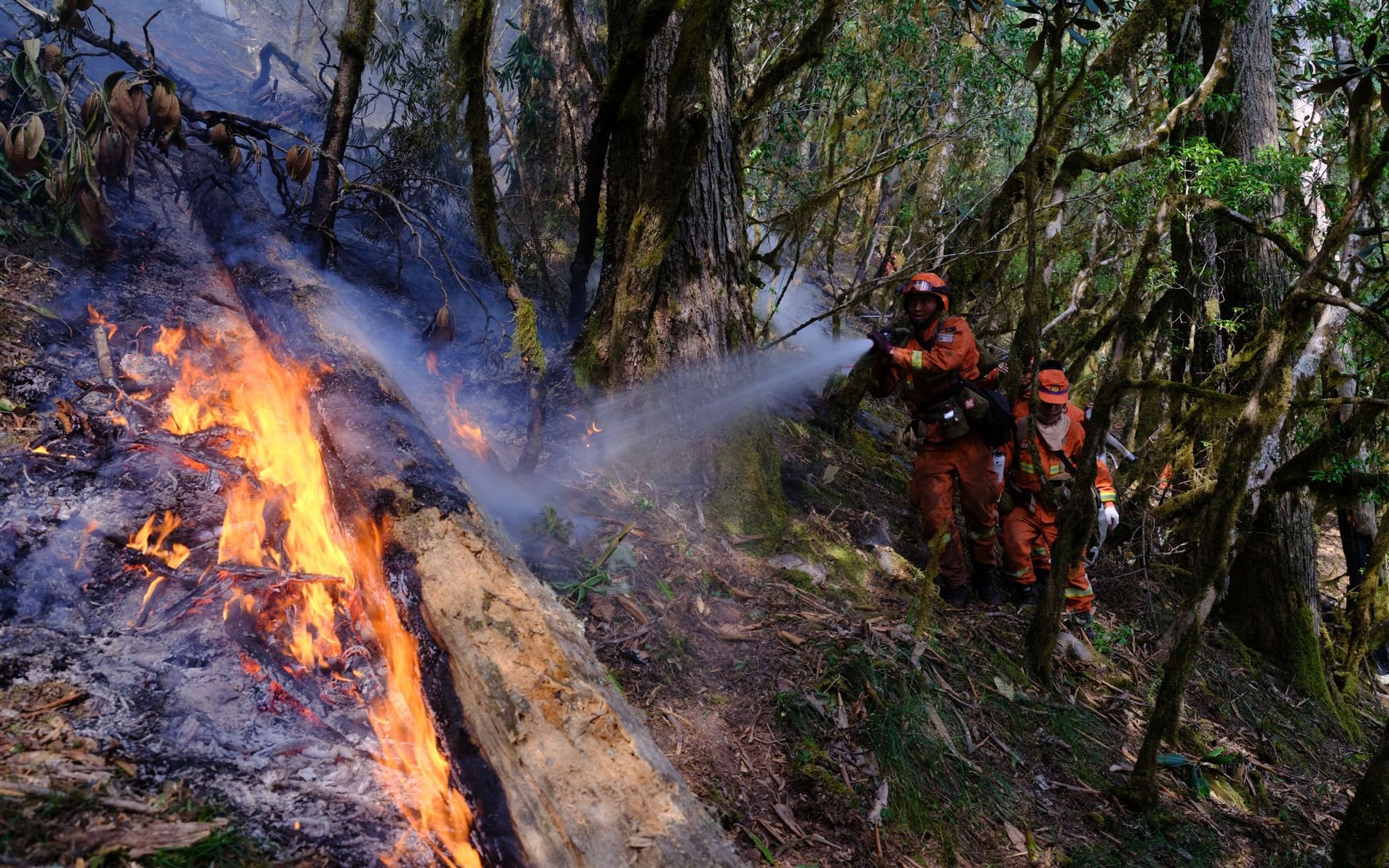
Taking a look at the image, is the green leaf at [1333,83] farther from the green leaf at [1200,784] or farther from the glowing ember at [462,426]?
the glowing ember at [462,426]

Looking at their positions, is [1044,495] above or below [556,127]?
below

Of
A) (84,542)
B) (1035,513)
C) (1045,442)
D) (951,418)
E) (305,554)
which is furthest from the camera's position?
(1035,513)

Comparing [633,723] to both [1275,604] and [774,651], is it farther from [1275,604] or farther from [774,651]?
[1275,604]

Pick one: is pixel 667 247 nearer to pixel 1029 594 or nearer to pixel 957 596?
pixel 957 596

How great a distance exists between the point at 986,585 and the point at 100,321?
6.21 m

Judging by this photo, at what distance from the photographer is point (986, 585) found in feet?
19.2

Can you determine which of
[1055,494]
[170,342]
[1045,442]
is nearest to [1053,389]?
[1045,442]

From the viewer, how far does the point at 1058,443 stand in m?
5.87

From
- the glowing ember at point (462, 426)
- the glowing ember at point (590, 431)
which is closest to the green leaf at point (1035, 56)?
the glowing ember at point (590, 431)

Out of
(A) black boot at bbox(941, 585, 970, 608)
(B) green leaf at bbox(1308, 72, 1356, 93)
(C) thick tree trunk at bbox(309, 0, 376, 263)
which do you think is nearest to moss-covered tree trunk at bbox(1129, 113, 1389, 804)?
(B) green leaf at bbox(1308, 72, 1356, 93)

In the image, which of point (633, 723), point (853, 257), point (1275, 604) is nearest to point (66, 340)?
point (633, 723)

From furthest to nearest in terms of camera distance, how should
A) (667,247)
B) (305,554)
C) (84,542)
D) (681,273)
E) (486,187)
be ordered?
(681,273) < (667,247) < (486,187) < (305,554) < (84,542)

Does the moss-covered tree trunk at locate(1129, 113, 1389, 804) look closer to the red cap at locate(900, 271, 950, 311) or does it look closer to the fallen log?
the red cap at locate(900, 271, 950, 311)

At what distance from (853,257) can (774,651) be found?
556 inches
